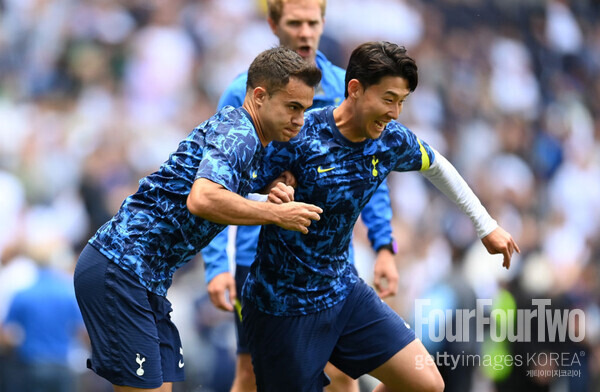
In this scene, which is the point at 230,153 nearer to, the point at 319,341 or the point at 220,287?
the point at 319,341

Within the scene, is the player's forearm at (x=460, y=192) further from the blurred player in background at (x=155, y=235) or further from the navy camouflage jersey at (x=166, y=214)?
the navy camouflage jersey at (x=166, y=214)

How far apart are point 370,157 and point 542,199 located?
628cm

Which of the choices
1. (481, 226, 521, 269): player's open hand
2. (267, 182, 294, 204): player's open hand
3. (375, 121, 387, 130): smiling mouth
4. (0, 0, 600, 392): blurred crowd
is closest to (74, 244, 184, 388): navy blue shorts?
(267, 182, 294, 204): player's open hand

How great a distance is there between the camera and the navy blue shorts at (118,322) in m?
3.30

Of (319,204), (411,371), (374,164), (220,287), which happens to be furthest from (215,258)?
(411,371)

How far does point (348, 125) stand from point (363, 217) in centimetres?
114

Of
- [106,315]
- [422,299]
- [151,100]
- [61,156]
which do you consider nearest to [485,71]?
[422,299]

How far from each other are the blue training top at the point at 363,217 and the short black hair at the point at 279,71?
1010 mm

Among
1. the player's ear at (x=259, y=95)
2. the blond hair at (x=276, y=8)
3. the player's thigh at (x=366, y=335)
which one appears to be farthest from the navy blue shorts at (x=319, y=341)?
the blond hair at (x=276, y=8)

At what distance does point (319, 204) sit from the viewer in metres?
3.64

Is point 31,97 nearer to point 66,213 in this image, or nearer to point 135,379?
point 66,213

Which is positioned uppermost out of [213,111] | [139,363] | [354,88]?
A: [213,111]

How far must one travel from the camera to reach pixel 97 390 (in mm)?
6762

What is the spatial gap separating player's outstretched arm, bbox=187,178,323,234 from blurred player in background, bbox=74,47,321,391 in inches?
6.2
